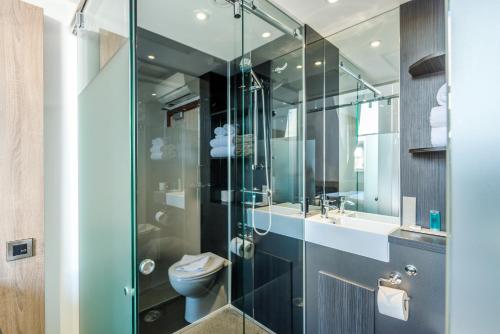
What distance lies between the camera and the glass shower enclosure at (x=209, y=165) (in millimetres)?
1535

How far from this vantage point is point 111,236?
44.9 inches

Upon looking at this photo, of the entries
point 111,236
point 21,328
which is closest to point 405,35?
point 111,236

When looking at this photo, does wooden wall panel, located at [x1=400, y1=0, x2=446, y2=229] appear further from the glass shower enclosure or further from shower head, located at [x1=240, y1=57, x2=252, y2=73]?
shower head, located at [x1=240, y1=57, x2=252, y2=73]

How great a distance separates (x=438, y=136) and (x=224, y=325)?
211 centimetres

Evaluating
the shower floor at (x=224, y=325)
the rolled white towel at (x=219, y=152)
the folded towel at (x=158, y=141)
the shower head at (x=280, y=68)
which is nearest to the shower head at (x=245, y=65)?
the shower head at (x=280, y=68)

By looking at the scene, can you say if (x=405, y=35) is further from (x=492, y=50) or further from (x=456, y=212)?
(x=456, y=212)

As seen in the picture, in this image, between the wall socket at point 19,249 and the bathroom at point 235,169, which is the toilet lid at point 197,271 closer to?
the bathroom at point 235,169

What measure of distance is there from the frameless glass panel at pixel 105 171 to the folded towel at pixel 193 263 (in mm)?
671

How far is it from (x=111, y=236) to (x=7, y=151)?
32.0 inches

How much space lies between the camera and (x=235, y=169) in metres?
2.11

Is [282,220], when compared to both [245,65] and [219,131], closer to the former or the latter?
[219,131]

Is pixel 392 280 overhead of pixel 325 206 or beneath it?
beneath

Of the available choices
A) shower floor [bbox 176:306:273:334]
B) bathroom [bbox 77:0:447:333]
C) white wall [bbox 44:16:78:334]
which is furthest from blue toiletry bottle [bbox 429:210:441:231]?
white wall [bbox 44:16:78:334]

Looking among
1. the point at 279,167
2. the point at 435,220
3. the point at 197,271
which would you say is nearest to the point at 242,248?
the point at 197,271
